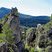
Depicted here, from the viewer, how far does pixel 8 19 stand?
237 ft

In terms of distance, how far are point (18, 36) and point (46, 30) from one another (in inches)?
671

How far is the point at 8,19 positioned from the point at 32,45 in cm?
2254

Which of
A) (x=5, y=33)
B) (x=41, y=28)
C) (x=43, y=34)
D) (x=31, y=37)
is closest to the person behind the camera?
(x=5, y=33)

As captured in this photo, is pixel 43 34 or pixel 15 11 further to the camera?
pixel 43 34

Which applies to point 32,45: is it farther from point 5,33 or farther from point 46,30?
point 5,33

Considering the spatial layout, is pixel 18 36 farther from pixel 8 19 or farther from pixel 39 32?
pixel 39 32

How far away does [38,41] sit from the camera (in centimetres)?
8300

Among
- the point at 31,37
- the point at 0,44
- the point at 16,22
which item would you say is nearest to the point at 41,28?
the point at 31,37

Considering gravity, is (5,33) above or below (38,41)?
above

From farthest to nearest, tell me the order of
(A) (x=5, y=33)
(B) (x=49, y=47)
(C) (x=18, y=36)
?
(B) (x=49, y=47) → (C) (x=18, y=36) → (A) (x=5, y=33)

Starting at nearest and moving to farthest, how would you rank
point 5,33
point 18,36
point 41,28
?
1. point 5,33
2. point 18,36
3. point 41,28

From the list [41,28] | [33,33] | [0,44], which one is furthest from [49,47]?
[0,44]

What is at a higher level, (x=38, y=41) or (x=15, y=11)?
(x=15, y=11)

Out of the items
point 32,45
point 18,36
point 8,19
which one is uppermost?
point 8,19
